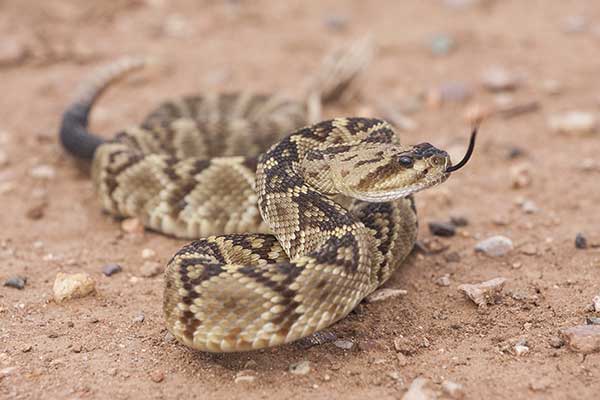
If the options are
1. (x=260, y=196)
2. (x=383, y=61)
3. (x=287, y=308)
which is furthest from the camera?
(x=383, y=61)

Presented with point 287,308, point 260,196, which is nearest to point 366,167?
point 260,196

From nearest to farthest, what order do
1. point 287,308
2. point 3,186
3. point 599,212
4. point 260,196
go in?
point 287,308 < point 260,196 < point 599,212 < point 3,186

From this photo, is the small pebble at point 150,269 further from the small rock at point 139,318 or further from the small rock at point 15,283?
the small rock at point 15,283

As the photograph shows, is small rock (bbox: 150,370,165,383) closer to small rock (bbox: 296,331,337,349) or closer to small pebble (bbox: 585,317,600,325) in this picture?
small rock (bbox: 296,331,337,349)

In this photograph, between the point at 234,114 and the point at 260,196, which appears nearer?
the point at 260,196

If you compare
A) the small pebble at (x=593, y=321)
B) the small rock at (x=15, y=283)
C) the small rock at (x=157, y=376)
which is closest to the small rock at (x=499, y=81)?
the small pebble at (x=593, y=321)

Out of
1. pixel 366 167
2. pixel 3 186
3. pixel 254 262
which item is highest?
pixel 366 167

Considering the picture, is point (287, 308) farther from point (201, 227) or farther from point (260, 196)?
point (201, 227)

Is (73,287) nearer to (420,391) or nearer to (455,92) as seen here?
(420,391)
